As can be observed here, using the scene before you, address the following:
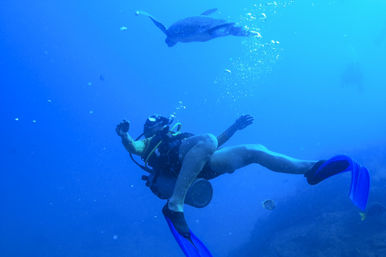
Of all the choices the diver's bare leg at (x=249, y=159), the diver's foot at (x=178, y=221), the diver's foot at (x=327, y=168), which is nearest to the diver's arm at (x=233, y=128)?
the diver's bare leg at (x=249, y=159)

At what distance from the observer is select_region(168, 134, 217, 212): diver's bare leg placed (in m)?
3.71

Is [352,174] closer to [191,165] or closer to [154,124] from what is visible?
[191,165]

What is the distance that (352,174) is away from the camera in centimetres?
369

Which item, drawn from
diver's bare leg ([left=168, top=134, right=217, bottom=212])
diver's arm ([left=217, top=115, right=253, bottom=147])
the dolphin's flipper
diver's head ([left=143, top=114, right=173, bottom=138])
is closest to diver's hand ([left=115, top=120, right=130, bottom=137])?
diver's head ([left=143, top=114, right=173, bottom=138])

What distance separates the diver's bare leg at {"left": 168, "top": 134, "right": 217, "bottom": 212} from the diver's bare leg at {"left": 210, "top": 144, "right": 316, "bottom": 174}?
253mm

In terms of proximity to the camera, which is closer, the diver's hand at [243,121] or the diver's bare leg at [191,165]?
the diver's bare leg at [191,165]

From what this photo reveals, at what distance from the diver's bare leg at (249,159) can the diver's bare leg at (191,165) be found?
25 cm

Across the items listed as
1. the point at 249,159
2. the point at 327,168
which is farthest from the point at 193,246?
the point at 327,168

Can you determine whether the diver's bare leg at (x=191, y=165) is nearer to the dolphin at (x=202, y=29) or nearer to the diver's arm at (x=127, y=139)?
the diver's arm at (x=127, y=139)

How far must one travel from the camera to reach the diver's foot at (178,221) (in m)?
3.41

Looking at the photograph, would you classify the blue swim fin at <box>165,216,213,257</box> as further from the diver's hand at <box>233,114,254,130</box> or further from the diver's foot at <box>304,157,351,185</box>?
the diver's hand at <box>233,114,254,130</box>

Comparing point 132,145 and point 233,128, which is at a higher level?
point 233,128

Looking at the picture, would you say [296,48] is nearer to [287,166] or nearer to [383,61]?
[383,61]

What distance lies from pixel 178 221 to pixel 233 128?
252 centimetres
